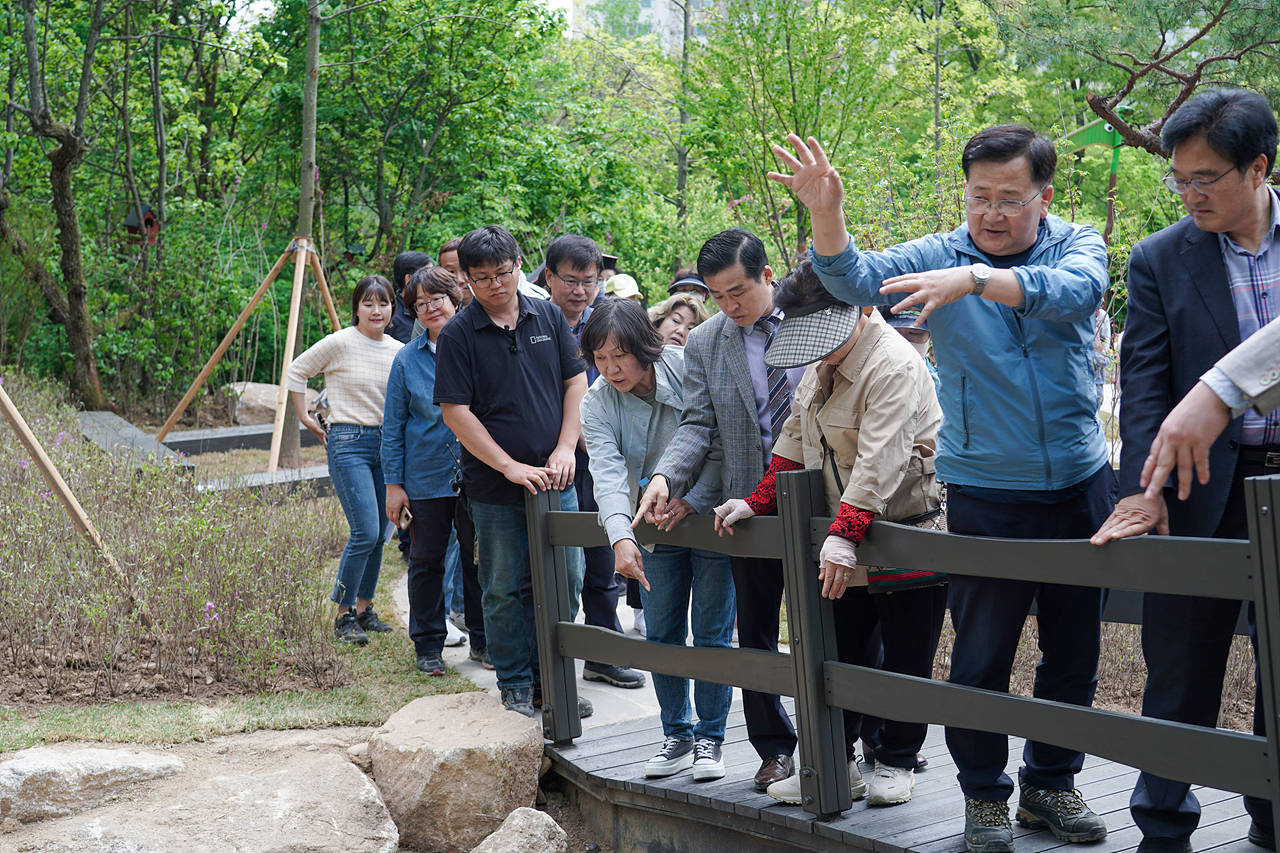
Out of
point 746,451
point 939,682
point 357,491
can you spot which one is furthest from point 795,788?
point 357,491

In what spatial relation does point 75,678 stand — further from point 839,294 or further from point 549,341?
point 839,294

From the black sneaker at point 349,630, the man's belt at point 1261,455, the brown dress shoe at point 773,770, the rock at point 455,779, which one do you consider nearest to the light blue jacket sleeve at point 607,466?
the brown dress shoe at point 773,770

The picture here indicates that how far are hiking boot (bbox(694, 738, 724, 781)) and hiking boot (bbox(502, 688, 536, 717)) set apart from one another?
0.95 meters

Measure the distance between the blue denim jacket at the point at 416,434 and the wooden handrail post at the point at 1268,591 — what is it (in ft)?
10.7

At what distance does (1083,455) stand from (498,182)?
12.9m

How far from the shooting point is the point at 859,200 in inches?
322

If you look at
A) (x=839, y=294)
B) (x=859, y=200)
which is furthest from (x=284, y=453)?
(x=839, y=294)

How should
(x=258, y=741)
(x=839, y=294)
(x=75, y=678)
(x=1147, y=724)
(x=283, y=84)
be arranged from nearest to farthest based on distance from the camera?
(x=1147, y=724) < (x=839, y=294) < (x=258, y=741) < (x=75, y=678) < (x=283, y=84)

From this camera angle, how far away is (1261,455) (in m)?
2.17

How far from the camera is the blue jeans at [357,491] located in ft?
16.4

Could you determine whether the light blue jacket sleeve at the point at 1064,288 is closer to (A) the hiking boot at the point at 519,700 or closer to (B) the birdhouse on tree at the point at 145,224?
(A) the hiking boot at the point at 519,700

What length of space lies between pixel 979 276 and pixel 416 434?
305 centimetres

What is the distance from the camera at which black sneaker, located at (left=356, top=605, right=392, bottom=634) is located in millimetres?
5363

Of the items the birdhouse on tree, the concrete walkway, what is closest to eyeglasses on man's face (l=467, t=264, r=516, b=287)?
the concrete walkway
